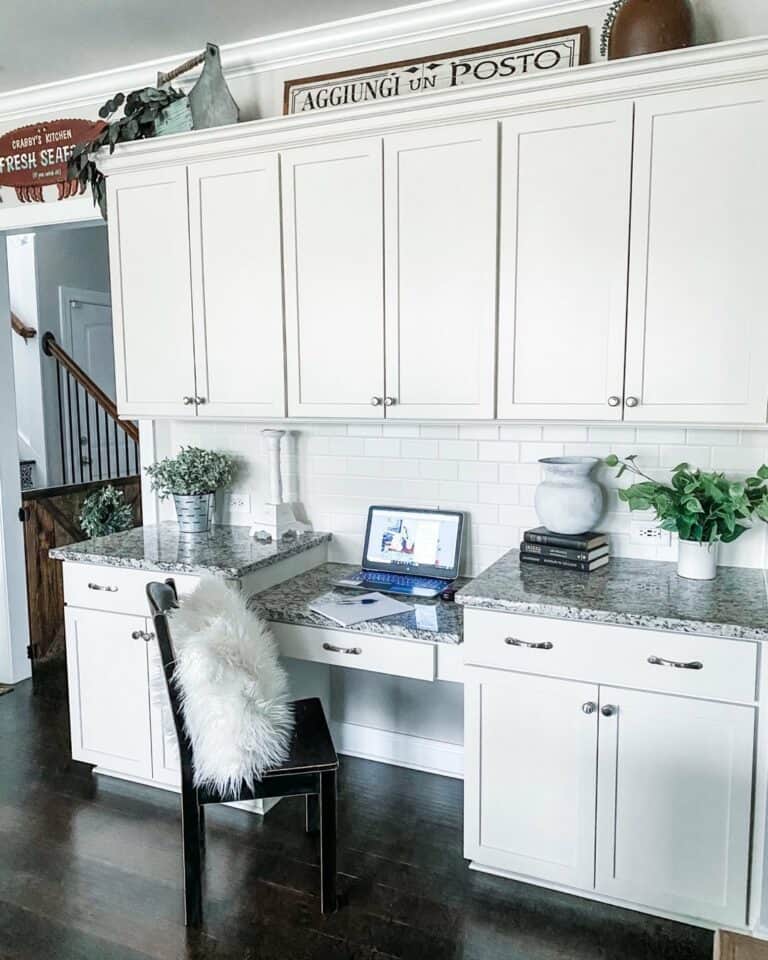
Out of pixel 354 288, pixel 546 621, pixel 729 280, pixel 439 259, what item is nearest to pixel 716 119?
pixel 729 280

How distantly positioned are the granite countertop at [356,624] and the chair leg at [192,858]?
0.65 metres

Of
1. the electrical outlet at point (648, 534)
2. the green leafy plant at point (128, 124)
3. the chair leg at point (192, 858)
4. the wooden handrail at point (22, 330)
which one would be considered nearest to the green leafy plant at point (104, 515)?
the green leafy plant at point (128, 124)

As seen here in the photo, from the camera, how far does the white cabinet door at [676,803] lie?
201cm

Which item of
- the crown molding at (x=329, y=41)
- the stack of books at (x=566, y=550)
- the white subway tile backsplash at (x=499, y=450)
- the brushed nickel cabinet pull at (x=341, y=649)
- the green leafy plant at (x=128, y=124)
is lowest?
the brushed nickel cabinet pull at (x=341, y=649)

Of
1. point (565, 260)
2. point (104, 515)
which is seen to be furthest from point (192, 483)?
point (565, 260)

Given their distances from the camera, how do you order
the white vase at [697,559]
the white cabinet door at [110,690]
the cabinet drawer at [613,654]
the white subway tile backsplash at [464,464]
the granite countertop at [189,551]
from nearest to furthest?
the cabinet drawer at [613,654] < the white vase at [697,559] < the white subway tile backsplash at [464,464] < the granite countertop at [189,551] < the white cabinet door at [110,690]

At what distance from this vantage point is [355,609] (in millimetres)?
2535

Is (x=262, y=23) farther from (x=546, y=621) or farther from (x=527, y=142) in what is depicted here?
(x=546, y=621)

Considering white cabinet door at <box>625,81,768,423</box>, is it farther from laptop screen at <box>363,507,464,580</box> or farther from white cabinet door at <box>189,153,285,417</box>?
white cabinet door at <box>189,153,285,417</box>

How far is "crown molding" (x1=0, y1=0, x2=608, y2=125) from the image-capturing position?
2.61 m

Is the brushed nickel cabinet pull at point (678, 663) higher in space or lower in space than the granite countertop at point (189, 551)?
lower

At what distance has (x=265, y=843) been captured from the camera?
8.44 ft

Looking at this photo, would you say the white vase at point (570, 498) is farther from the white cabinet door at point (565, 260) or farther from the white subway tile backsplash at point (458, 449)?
the white subway tile backsplash at point (458, 449)

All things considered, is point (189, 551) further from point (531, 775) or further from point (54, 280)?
point (54, 280)
